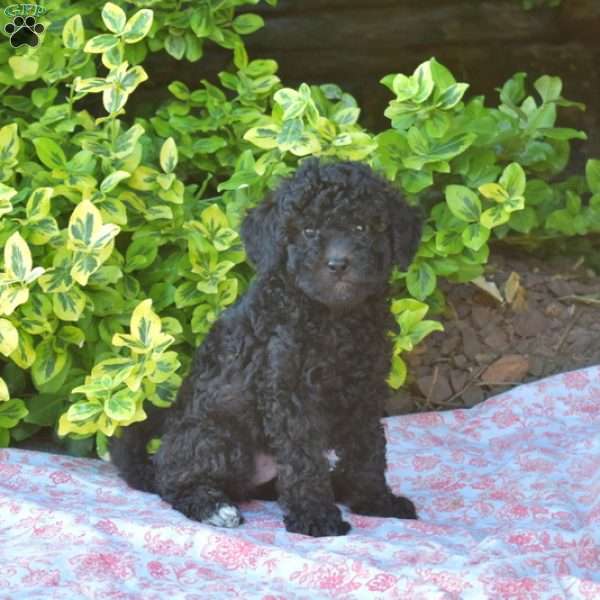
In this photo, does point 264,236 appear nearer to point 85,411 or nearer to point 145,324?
point 145,324

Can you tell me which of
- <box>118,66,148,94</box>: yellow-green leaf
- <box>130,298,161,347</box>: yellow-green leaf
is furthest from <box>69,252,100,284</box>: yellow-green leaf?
<box>118,66,148,94</box>: yellow-green leaf

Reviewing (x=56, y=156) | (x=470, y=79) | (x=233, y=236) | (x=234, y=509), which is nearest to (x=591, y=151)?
(x=470, y=79)

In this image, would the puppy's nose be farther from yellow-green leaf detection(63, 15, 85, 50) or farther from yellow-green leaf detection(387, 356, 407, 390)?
yellow-green leaf detection(63, 15, 85, 50)

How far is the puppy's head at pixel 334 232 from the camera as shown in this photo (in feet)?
11.1

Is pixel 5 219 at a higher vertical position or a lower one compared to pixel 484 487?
higher

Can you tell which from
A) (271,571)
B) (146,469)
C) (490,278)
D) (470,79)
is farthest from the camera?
(470,79)

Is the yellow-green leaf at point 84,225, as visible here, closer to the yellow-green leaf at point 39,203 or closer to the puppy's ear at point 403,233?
the yellow-green leaf at point 39,203

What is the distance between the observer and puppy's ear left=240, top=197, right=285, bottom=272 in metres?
3.50

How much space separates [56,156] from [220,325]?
41.8 inches

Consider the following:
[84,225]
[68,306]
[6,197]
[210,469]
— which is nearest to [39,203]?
[6,197]

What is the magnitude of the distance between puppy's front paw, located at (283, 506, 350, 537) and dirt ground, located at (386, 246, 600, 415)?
1.54 metres

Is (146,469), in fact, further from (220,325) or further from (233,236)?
(233,236)

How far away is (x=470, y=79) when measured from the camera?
635 cm

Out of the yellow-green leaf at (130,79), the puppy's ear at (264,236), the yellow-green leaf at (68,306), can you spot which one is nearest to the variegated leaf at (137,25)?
the yellow-green leaf at (130,79)
